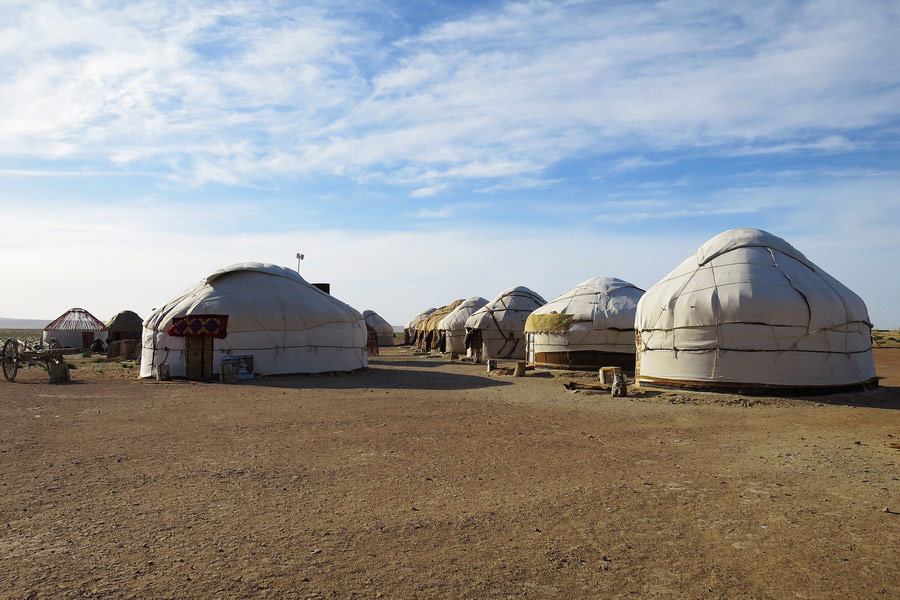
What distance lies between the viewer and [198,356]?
16.4 m

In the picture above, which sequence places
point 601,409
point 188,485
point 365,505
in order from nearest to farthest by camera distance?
point 365,505 < point 188,485 < point 601,409

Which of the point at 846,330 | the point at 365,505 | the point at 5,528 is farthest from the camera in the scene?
the point at 846,330

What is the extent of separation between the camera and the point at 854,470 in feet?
19.9

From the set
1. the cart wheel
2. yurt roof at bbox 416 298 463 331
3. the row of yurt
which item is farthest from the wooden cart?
yurt roof at bbox 416 298 463 331

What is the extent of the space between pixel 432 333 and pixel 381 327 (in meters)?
8.66

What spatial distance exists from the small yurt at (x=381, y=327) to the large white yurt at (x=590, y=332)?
25773 mm

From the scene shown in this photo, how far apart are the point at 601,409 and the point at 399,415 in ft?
11.6

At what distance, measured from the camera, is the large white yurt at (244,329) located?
53.5 ft

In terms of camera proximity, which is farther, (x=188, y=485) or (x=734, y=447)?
(x=734, y=447)

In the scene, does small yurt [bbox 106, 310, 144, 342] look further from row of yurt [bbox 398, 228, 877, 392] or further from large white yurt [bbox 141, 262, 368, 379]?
row of yurt [bbox 398, 228, 877, 392]

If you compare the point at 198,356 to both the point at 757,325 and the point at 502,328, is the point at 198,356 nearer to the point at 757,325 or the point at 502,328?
the point at 502,328

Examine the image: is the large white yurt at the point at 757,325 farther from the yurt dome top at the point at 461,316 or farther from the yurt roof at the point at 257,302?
the yurt dome top at the point at 461,316

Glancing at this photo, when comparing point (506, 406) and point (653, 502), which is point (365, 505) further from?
point (506, 406)

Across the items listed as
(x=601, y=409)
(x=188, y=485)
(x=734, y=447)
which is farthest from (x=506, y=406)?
(x=188, y=485)
